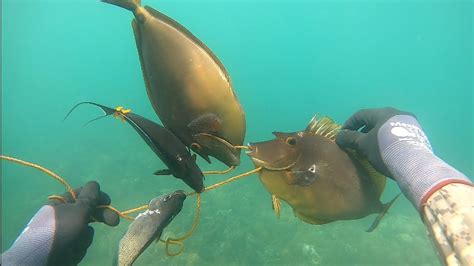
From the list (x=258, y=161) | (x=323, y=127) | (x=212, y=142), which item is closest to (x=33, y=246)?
(x=212, y=142)

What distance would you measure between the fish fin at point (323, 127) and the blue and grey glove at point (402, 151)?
0.35 ft

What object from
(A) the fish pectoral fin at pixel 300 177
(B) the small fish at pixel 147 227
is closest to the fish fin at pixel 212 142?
(B) the small fish at pixel 147 227

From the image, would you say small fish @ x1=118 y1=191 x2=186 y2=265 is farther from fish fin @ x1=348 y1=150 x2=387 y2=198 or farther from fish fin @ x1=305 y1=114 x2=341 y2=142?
fish fin @ x1=348 y1=150 x2=387 y2=198

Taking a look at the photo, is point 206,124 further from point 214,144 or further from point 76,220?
point 76,220

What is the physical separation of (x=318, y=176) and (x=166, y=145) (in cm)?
104

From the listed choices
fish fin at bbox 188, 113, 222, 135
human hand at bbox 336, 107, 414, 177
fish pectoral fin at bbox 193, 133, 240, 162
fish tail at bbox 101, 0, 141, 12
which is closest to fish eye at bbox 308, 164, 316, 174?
human hand at bbox 336, 107, 414, 177

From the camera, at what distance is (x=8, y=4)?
44.5 metres

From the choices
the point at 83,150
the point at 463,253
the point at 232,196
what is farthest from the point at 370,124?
the point at 83,150

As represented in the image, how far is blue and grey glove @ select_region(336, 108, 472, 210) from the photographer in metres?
1.50

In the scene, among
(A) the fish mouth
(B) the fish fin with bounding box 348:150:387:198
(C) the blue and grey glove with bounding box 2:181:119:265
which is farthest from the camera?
(B) the fish fin with bounding box 348:150:387:198

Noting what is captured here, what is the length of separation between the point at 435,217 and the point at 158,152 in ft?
4.07

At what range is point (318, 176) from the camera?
2.10 m

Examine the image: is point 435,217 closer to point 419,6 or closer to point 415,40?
point 419,6

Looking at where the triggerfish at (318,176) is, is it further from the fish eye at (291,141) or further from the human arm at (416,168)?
the human arm at (416,168)
